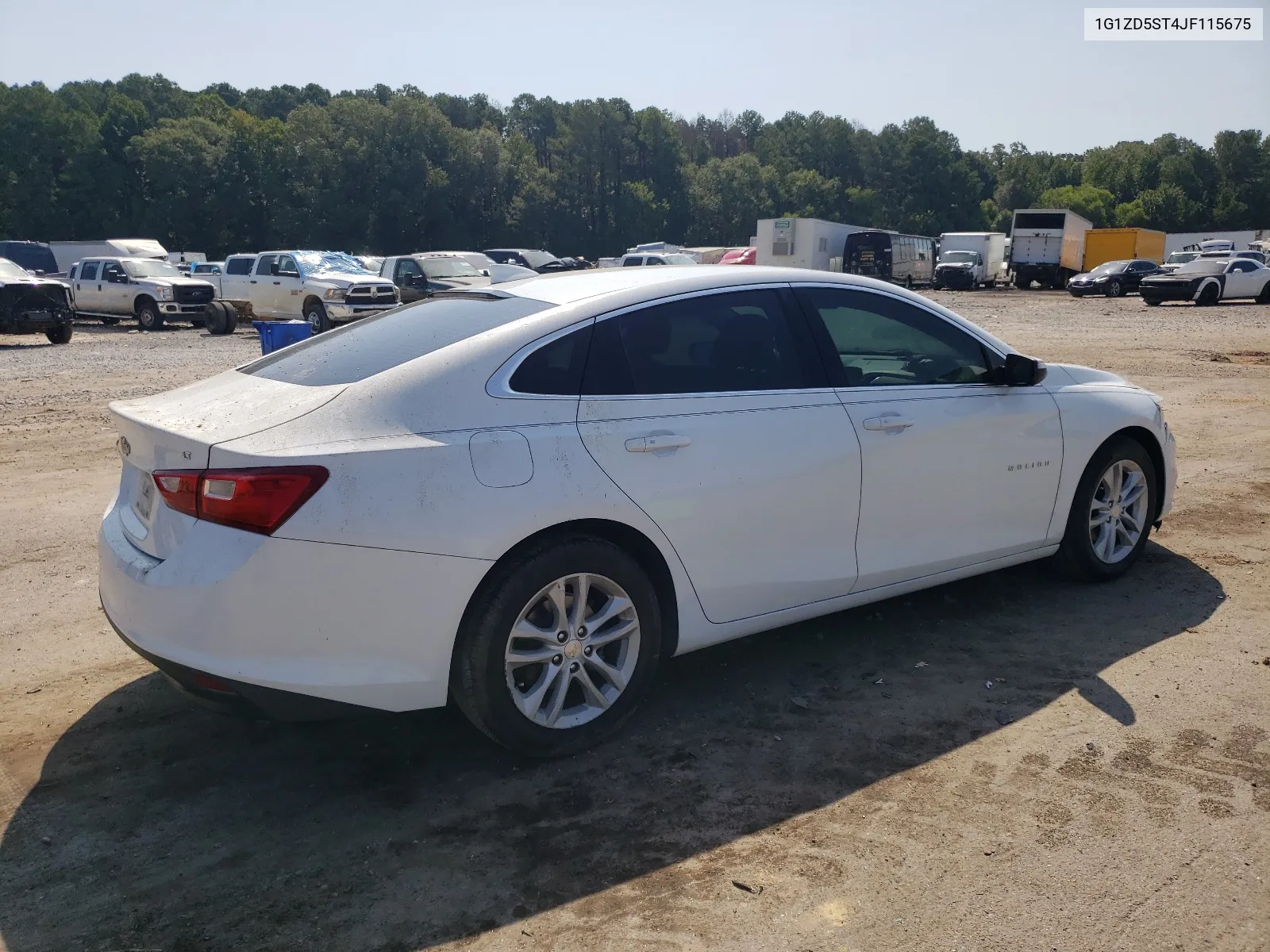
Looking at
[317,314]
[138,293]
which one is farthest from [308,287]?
[138,293]

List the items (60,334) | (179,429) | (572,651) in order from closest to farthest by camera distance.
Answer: (179,429) < (572,651) < (60,334)

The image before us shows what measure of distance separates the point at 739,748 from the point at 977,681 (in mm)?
1164

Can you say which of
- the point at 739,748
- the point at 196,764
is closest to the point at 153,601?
→ the point at 196,764

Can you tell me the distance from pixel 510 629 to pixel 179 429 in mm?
1250

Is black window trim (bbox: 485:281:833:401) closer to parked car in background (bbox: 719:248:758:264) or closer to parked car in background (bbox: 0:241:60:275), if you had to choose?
parked car in background (bbox: 0:241:60:275)

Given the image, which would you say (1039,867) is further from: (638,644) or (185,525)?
(185,525)

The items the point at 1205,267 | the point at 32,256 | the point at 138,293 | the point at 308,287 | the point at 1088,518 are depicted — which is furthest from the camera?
the point at 32,256

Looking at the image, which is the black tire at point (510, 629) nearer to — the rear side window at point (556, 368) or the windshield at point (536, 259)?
the rear side window at point (556, 368)

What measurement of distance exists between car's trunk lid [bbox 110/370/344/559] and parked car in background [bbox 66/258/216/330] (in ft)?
78.4

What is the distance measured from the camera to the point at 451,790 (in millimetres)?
3486

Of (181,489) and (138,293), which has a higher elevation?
(138,293)

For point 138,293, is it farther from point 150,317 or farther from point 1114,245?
point 1114,245

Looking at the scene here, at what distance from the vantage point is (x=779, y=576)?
13.4 ft

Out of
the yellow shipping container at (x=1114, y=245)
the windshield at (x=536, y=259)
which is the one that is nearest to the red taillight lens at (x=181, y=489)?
the windshield at (x=536, y=259)
